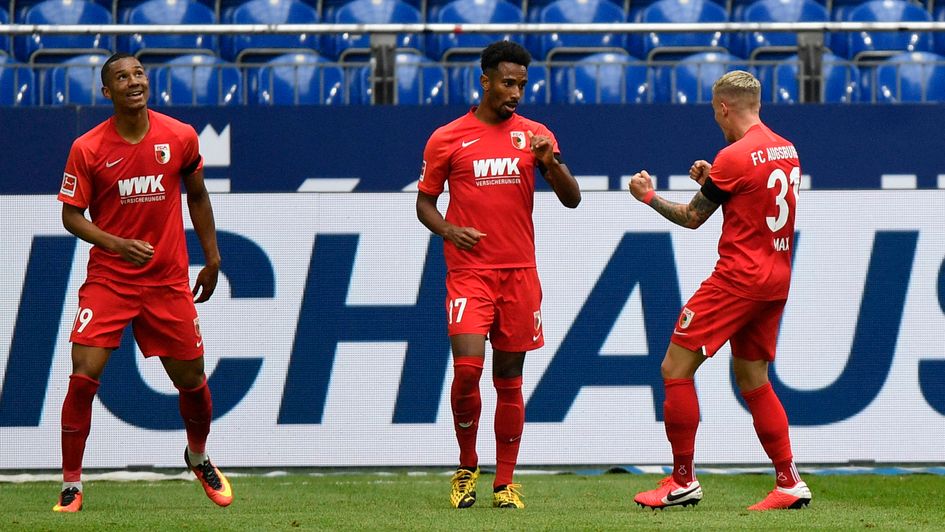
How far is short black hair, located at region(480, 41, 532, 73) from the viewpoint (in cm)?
684

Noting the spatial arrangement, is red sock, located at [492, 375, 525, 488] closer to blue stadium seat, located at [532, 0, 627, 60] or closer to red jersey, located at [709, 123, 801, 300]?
red jersey, located at [709, 123, 801, 300]

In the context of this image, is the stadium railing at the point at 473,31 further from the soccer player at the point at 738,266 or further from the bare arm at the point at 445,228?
the soccer player at the point at 738,266

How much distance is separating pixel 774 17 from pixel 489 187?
5.23 meters

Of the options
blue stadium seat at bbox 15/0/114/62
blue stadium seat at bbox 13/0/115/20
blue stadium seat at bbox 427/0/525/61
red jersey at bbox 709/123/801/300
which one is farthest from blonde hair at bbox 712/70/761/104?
blue stadium seat at bbox 13/0/115/20

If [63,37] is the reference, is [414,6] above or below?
above

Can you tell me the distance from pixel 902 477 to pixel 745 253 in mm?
2845

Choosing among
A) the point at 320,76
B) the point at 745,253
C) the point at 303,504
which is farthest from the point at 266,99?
the point at 745,253

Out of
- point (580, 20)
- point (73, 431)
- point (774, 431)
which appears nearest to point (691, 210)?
point (774, 431)

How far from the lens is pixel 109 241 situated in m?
6.72

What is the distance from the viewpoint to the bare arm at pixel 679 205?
6.49 metres

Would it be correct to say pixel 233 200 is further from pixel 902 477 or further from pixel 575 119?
pixel 902 477

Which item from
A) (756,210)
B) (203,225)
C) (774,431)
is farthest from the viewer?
(203,225)

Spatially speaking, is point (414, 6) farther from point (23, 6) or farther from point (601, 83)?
point (23, 6)

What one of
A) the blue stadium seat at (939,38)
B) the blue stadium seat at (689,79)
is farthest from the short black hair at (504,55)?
the blue stadium seat at (939,38)
